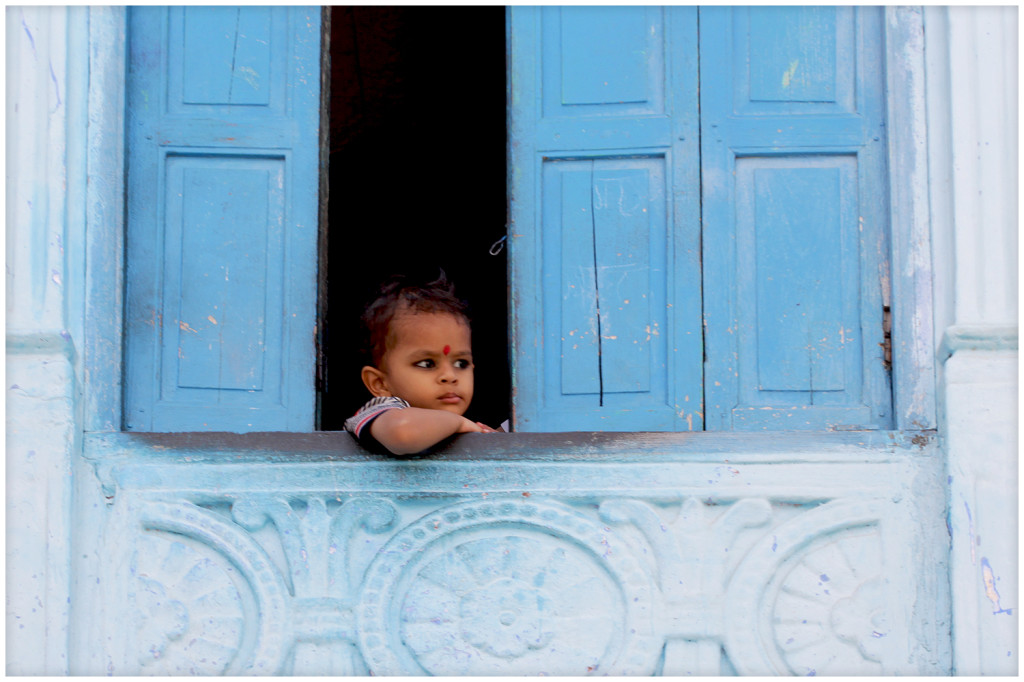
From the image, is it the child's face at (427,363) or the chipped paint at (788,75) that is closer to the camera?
the chipped paint at (788,75)

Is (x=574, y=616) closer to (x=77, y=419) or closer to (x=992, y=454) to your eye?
(x=992, y=454)

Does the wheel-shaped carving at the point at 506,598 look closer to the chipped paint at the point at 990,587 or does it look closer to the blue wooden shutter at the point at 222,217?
the blue wooden shutter at the point at 222,217

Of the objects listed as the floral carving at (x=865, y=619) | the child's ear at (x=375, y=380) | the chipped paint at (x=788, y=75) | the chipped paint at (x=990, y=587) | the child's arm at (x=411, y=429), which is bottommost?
the floral carving at (x=865, y=619)

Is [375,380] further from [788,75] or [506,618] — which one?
[788,75]

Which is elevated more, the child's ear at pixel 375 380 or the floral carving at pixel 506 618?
the child's ear at pixel 375 380

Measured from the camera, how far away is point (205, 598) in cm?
300

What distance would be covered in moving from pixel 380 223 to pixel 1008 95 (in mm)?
3660

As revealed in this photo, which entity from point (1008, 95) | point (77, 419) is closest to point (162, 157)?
point (77, 419)

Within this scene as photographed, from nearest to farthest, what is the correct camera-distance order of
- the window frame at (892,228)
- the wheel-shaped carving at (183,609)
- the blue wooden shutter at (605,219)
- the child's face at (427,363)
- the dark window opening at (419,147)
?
the wheel-shaped carving at (183,609) → the window frame at (892,228) → the blue wooden shutter at (605,219) → the child's face at (427,363) → the dark window opening at (419,147)

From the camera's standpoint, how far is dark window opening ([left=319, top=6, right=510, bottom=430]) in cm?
592

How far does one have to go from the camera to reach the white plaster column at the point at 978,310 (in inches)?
113

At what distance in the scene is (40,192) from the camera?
10.1ft

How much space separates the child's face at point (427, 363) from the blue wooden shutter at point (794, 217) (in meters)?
0.81

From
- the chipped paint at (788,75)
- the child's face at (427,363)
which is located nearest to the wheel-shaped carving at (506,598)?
the child's face at (427,363)
